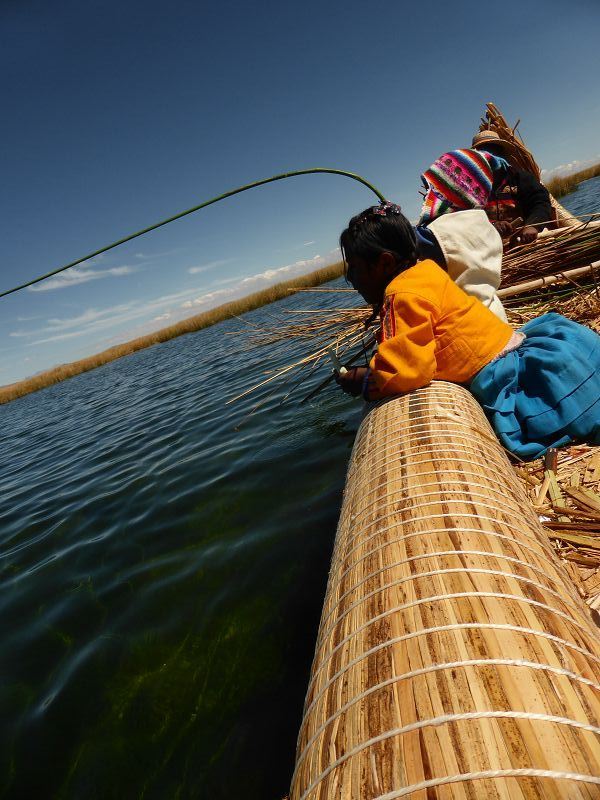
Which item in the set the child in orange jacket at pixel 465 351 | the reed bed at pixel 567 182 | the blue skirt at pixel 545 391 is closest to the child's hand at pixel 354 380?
the child in orange jacket at pixel 465 351

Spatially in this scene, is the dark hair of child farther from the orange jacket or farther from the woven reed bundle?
the woven reed bundle

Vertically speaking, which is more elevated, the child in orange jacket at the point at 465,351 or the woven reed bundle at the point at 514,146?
the woven reed bundle at the point at 514,146

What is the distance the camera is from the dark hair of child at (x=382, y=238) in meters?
2.26

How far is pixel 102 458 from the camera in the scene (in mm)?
6160

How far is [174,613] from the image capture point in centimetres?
257

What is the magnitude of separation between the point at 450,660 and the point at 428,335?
4.83 feet

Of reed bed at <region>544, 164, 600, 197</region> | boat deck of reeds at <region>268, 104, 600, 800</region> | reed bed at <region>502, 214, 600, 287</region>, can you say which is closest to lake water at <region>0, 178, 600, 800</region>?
boat deck of reeds at <region>268, 104, 600, 800</region>

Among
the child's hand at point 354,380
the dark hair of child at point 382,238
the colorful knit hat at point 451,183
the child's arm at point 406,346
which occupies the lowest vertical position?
the child's hand at point 354,380

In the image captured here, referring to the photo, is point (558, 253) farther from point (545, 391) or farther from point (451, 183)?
point (545, 391)

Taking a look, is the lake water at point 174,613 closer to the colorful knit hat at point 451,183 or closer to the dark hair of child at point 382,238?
the dark hair of child at point 382,238

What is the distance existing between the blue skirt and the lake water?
54.2 inches

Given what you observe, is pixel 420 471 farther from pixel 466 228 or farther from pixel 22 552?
pixel 22 552

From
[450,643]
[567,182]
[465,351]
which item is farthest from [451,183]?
[567,182]

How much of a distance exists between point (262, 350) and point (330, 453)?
24.7 ft
